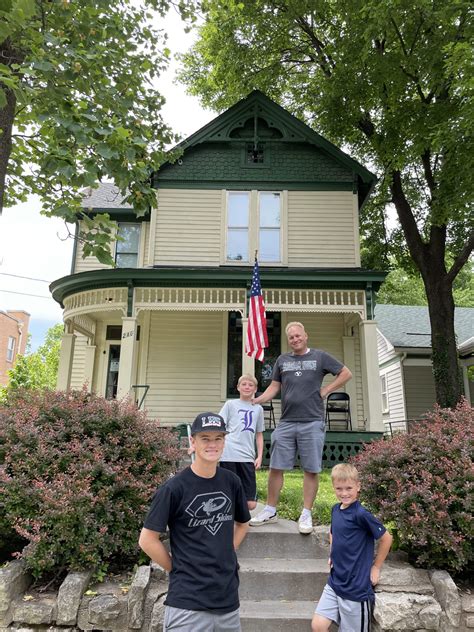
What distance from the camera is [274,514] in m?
4.84

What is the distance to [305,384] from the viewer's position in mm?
4727

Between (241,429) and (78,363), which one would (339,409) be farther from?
(78,363)

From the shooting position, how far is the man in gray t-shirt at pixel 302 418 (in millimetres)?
4594

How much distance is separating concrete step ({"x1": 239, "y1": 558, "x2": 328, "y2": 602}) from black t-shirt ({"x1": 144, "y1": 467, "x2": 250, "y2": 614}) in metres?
1.90

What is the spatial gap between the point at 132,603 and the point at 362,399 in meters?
8.99

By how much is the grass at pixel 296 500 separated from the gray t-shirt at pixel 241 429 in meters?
1.06

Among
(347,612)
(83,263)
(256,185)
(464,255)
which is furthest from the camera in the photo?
(83,263)

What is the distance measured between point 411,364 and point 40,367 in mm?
27140

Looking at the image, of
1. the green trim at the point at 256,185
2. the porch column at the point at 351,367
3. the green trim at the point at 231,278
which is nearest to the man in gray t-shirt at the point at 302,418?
the green trim at the point at 231,278

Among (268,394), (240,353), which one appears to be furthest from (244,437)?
(240,353)

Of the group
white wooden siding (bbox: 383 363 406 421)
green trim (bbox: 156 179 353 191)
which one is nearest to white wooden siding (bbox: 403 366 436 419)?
white wooden siding (bbox: 383 363 406 421)

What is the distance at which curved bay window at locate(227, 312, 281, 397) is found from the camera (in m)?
11.6

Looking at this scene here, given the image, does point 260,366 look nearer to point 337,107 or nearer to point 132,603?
point 337,107

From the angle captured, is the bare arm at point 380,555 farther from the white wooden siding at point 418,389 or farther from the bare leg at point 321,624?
the white wooden siding at point 418,389
